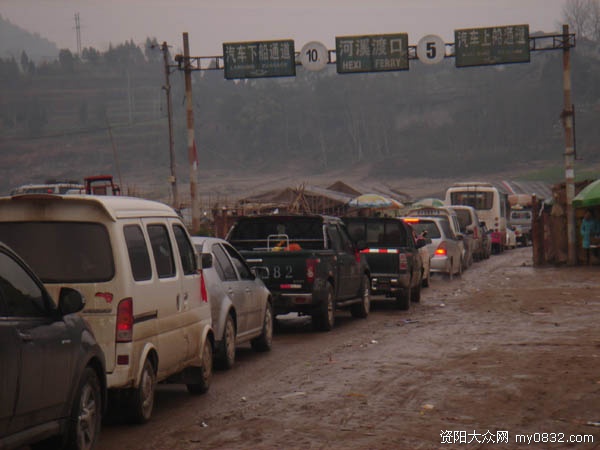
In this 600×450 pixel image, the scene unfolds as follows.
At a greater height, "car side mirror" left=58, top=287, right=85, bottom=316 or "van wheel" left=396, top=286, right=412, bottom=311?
"car side mirror" left=58, top=287, right=85, bottom=316

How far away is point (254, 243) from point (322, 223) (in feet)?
4.01

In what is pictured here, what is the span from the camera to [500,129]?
13825 cm

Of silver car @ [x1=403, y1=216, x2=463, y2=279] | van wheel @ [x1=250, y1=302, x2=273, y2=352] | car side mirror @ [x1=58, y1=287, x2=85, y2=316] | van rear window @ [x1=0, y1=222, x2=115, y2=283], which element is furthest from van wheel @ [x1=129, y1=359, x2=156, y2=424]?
silver car @ [x1=403, y1=216, x2=463, y2=279]

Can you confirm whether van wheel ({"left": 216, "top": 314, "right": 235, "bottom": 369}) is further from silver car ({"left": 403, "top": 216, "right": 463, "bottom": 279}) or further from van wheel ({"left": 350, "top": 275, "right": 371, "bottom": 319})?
silver car ({"left": 403, "top": 216, "right": 463, "bottom": 279})

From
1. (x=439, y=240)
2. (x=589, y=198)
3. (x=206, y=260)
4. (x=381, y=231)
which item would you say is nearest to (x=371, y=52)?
(x=439, y=240)

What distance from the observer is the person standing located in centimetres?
3462

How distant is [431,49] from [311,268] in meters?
20.4

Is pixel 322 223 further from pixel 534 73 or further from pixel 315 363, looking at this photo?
pixel 534 73

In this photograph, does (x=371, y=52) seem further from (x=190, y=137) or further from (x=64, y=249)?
(x=64, y=249)

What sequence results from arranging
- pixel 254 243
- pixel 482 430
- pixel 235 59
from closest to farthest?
pixel 482 430 → pixel 254 243 → pixel 235 59

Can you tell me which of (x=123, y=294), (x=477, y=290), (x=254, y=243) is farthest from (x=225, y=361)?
(x=477, y=290)

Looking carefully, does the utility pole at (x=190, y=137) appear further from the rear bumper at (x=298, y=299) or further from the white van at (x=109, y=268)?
the white van at (x=109, y=268)

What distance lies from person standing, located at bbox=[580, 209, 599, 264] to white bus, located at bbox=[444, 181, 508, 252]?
735 inches

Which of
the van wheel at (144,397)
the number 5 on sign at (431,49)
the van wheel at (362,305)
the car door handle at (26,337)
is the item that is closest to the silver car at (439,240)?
the number 5 on sign at (431,49)
